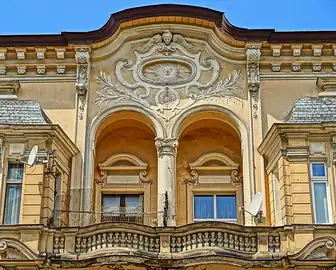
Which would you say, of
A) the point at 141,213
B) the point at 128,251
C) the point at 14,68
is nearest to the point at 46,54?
the point at 14,68

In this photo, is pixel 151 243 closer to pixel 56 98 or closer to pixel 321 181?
pixel 321 181

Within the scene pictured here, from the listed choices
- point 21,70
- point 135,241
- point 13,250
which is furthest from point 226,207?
point 21,70

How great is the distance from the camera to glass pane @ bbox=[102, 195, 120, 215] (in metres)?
23.4

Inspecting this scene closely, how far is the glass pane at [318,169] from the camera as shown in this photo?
20625 millimetres

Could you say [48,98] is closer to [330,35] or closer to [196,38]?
[196,38]

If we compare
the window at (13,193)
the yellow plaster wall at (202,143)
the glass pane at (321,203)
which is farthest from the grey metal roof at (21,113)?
the glass pane at (321,203)

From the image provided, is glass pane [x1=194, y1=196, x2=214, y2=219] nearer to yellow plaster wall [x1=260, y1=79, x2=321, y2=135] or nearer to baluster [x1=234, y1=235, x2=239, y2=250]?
yellow plaster wall [x1=260, y1=79, x2=321, y2=135]

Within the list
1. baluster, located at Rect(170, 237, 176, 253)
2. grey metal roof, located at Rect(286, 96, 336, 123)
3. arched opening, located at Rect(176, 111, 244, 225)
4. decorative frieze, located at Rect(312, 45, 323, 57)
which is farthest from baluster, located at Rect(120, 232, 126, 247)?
decorative frieze, located at Rect(312, 45, 323, 57)

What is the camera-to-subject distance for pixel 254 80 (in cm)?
2380

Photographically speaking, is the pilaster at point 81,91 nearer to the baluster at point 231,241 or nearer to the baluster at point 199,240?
→ the baluster at point 199,240

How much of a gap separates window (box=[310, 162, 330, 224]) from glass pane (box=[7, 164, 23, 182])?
865cm

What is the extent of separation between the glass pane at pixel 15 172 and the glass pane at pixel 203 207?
611cm

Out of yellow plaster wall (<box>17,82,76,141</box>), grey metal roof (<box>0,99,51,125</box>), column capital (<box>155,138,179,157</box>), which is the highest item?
yellow plaster wall (<box>17,82,76,141</box>)

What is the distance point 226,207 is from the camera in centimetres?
2359
